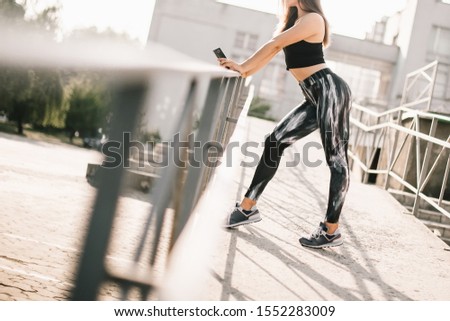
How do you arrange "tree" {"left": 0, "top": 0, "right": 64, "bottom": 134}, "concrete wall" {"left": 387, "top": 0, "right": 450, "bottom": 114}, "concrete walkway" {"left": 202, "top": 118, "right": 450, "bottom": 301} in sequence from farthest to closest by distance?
"concrete wall" {"left": 387, "top": 0, "right": 450, "bottom": 114} → "concrete walkway" {"left": 202, "top": 118, "right": 450, "bottom": 301} → "tree" {"left": 0, "top": 0, "right": 64, "bottom": 134}

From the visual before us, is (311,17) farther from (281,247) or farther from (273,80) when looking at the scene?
(273,80)

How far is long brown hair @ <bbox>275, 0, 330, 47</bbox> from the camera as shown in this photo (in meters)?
2.63

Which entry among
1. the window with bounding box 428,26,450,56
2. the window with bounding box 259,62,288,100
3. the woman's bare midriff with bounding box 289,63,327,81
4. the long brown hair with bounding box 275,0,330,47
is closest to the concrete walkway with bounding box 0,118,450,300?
the woman's bare midriff with bounding box 289,63,327,81

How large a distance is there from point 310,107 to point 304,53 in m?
0.36

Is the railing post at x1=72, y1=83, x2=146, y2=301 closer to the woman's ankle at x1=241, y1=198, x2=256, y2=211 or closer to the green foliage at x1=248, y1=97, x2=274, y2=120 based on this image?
the woman's ankle at x1=241, y1=198, x2=256, y2=211

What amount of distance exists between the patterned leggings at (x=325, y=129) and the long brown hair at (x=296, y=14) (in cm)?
24

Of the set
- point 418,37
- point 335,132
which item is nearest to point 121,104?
point 335,132

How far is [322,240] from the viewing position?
2807 mm

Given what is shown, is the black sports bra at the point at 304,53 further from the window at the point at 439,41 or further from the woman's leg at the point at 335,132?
the window at the point at 439,41

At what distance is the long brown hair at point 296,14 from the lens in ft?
8.63

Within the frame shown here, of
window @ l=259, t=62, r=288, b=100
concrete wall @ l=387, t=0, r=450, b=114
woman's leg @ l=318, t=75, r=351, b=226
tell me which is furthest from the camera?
window @ l=259, t=62, r=288, b=100

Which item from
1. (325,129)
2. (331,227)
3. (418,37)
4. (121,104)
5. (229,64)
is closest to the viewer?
(121,104)

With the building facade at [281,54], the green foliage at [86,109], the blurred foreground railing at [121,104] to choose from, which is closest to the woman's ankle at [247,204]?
the blurred foreground railing at [121,104]

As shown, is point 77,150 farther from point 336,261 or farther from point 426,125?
point 426,125
